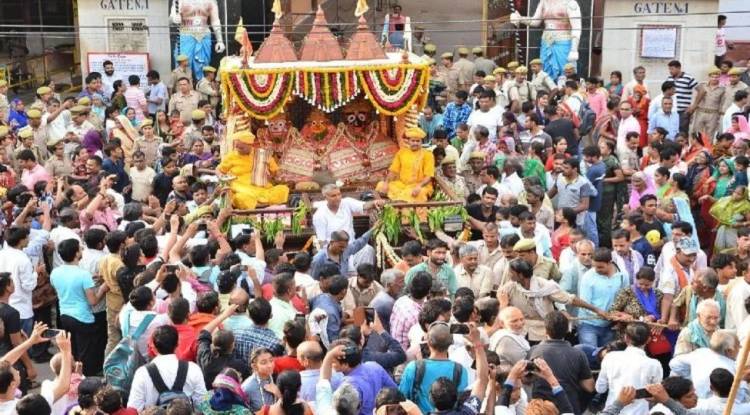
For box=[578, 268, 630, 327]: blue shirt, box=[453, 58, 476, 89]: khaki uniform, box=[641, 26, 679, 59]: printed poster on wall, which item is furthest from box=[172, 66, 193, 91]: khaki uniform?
box=[578, 268, 630, 327]: blue shirt

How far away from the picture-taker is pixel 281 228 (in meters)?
13.4

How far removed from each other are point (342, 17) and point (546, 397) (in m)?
19.6

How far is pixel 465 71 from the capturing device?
19.6 metres

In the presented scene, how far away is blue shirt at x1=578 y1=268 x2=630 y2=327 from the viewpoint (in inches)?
417

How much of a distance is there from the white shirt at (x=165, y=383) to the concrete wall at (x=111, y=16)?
13.3 meters

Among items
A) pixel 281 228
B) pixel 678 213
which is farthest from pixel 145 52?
pixel 678 213

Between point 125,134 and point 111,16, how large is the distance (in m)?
5.07

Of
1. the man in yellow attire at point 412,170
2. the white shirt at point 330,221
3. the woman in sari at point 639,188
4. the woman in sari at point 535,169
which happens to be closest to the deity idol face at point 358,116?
the man in yellow attire at point 412,170

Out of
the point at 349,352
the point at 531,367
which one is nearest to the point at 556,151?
the point at 531,367

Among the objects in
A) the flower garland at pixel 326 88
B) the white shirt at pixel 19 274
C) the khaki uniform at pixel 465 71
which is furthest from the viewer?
the khaki uniform at pixel 465 71

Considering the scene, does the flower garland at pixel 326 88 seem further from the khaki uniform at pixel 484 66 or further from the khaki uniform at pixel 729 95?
the khaki uniform at pixel 729 95

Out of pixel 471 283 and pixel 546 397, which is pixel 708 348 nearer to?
pixel 546 397

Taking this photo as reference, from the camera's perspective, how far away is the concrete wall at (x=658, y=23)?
20.5 meters

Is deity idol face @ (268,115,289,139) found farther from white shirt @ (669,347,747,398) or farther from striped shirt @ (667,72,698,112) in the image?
white shirt @ (669,347,747,398)
